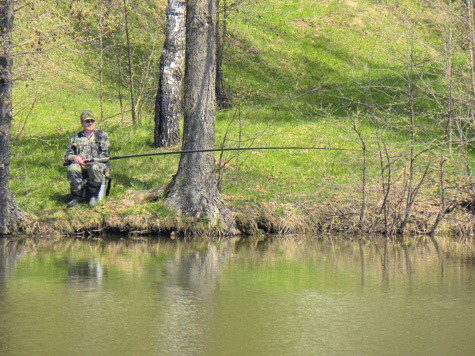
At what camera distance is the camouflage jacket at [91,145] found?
13227 mm

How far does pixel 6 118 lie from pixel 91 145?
1.77 m

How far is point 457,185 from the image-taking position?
1377cm

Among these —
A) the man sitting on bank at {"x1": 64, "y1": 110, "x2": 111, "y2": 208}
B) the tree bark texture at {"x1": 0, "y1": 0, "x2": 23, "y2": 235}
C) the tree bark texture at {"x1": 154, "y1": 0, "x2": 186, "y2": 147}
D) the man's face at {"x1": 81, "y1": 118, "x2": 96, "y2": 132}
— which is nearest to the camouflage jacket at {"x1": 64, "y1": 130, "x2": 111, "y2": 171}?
the man sitting on bank at {"x1": 64, "y1": 110, "x2": 111, "y2": 208}

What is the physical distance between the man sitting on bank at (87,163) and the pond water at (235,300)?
181 cm

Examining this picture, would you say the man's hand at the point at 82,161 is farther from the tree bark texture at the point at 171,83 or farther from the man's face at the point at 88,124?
the tree bark texture at the point at 171,83

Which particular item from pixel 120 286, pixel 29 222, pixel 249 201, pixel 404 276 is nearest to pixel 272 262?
pixel 404 276

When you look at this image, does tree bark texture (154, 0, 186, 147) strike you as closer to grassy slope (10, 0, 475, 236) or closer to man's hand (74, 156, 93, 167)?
grassy slope (10, 0, 475, 236)

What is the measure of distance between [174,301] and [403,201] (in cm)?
717

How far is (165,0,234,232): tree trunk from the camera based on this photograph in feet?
42.6

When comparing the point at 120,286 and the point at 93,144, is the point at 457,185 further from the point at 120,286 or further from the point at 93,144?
the point at 120,286

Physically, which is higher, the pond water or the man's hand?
the man's hand

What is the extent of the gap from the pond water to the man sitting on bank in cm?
181

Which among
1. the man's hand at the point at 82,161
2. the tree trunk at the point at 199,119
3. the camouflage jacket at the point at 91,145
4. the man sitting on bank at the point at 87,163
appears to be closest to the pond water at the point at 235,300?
the tree trunk at the point at 199,119

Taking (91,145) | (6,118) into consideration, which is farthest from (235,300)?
(91,145)
